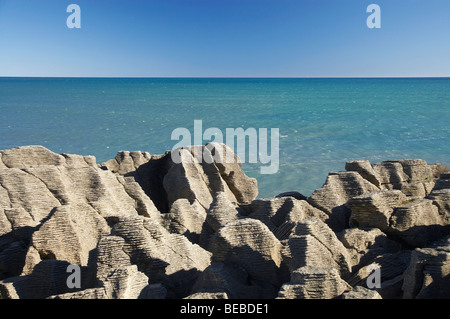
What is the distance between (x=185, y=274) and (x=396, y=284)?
319 centimetres

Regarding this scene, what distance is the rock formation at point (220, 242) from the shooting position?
5684mm

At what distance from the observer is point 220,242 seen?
6566 millimetres

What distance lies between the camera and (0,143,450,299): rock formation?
568cm

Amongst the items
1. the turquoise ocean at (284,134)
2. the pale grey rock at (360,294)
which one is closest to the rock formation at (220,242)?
the pale grey rock at (360,294)

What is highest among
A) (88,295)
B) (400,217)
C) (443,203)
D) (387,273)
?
(443,203)

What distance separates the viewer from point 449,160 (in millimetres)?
26594

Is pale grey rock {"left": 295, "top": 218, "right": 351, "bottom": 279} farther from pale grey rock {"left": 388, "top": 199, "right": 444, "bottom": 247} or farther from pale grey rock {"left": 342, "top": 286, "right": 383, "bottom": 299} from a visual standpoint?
pale grey rock {"left": 388, "top": 199, "right": 444, "bottom": 247}

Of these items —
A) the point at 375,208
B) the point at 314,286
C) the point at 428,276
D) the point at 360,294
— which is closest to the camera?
the point at 360,294

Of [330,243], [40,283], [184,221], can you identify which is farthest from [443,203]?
[40,283]

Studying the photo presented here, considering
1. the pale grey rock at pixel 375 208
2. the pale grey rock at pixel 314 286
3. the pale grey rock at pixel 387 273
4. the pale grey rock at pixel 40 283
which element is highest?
the pale grey rock at pixel 375 208

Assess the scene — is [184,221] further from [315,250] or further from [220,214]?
[315,250]

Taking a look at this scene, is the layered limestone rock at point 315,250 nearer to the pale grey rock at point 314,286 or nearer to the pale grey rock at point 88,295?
the pale grey rock at point 314,286

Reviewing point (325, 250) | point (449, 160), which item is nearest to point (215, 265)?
point (325, 250)

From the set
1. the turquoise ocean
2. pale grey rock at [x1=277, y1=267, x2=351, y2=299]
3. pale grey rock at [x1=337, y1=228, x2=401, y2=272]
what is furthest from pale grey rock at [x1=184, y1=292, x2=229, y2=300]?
the turquoise ocean
